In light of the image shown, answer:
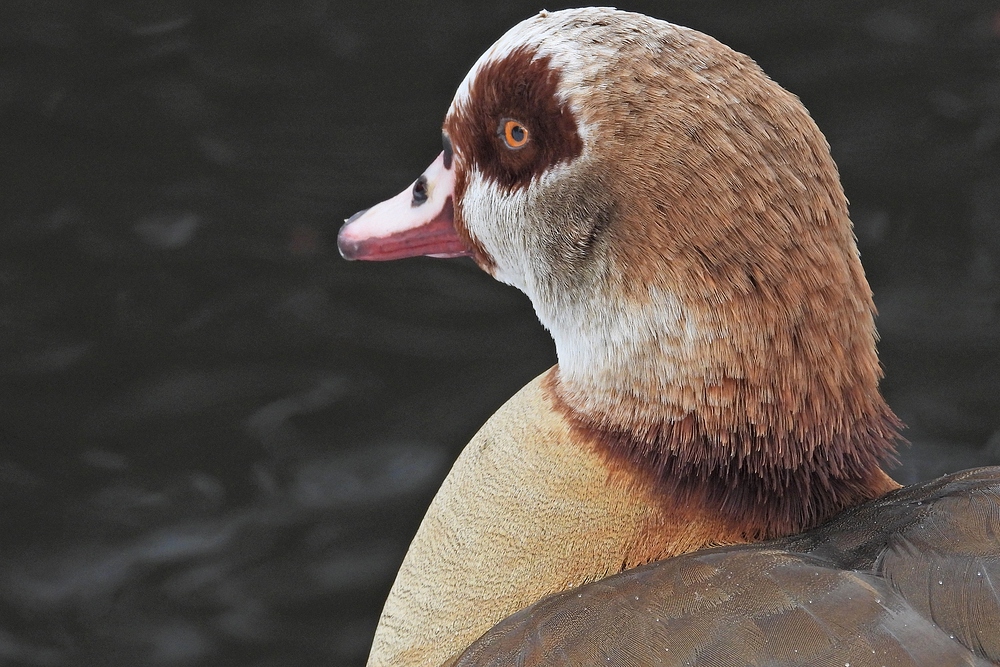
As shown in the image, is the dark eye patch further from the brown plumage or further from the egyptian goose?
the brown plumage

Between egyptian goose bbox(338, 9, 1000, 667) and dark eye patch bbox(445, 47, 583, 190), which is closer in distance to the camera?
egyptian goose bbox(338, 9, 1000, 667)

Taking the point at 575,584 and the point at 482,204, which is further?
the point at 482,204

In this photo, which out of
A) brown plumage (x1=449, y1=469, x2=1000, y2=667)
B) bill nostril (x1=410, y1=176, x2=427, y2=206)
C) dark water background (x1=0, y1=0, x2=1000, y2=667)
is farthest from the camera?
dark water background (x1=0, y1=0, x2=1000, y2=667)

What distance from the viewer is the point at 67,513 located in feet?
12.8

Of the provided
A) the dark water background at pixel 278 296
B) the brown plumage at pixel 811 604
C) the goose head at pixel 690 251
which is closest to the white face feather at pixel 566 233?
the goose head at pixel 690 251

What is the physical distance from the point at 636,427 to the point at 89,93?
3.46m

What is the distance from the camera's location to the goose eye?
227 centimetres

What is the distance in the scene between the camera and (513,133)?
2293 millimetres

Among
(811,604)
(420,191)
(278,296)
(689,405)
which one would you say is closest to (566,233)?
(689,405)

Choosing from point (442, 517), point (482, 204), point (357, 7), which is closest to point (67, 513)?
point (442, 517)

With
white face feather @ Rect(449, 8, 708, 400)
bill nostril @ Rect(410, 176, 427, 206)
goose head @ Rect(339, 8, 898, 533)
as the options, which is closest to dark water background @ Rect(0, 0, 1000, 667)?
bill nostril @ Rect(410, 176, 427, 206)

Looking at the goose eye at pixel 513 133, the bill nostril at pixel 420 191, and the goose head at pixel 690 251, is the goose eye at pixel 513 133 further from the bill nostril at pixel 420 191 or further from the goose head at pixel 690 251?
the bill nostril at pixel 420 191

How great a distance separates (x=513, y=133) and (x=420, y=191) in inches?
15.7

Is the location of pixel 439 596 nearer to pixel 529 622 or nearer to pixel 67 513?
pixel 529 622
